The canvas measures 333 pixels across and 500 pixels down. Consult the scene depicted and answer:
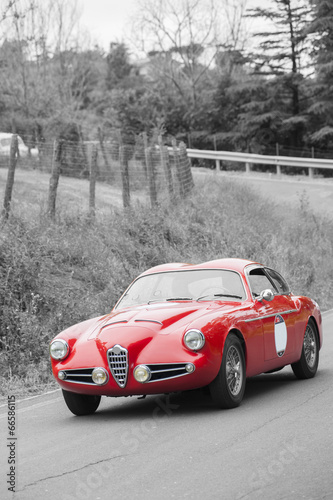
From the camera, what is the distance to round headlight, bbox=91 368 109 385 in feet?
24.9

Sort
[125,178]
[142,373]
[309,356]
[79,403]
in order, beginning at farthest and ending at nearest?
[125,178], [309,356], [79,403], [142,373]

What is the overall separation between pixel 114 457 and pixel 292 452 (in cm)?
126

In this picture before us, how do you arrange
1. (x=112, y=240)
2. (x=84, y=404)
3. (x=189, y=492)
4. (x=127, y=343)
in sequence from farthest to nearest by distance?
(x=112, y=240) < (x=84, y=404) < (x=127, y=343) < (x=189, y=492)

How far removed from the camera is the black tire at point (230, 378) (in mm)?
7656

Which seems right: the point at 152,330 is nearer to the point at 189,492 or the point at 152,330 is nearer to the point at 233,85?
the point at 189,492

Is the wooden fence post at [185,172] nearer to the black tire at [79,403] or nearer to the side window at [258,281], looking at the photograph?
the side window at [258,281]

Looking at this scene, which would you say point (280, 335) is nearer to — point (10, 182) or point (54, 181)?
point (10, 182)

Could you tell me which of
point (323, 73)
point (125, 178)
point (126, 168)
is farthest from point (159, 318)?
point (323, 73)

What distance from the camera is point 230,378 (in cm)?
788

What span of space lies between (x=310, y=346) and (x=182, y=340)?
2933 mm

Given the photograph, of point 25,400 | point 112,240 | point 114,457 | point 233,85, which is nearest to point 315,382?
point 25,400

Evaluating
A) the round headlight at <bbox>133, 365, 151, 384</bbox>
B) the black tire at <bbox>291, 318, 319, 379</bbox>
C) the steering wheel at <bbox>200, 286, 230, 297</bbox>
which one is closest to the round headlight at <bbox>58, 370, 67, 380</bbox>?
the round headlight at <bbox>133, 365, 151, 384</bbox>

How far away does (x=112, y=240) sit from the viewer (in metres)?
17.6

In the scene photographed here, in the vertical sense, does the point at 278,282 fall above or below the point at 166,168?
below
